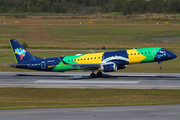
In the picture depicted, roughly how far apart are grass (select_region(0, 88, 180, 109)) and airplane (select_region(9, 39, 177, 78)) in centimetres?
828

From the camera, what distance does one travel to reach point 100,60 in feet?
145

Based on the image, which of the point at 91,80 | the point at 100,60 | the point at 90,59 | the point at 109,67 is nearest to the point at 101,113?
the point at 109,67

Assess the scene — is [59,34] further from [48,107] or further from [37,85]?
[48,107]

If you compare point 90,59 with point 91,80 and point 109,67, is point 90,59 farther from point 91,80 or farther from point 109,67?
point 109,67

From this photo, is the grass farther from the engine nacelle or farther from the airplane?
the airplane

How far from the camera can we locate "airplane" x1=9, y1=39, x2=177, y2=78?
4328cm

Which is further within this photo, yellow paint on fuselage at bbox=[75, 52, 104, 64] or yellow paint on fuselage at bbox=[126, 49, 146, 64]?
yellow paint on fuselage at bbox=[75, 52, 104, 64]

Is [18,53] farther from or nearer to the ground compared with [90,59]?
farther from the ground

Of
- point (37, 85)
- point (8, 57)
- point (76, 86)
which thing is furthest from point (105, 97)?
point (8, 57)

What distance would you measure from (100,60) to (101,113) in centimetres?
1993

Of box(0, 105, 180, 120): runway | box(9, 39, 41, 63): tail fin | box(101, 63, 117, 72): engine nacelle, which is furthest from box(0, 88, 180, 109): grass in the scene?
box(9, 39, 41, 63): tail fin

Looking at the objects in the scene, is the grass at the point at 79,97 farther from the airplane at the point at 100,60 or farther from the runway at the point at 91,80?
the airplane at the point at 100,60

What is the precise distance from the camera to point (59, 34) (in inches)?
4451

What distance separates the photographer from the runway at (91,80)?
38438 mm
